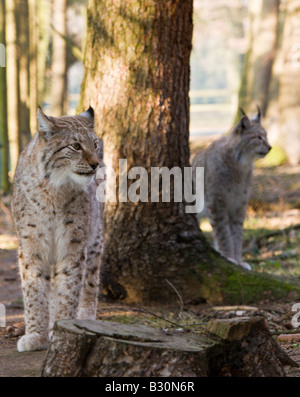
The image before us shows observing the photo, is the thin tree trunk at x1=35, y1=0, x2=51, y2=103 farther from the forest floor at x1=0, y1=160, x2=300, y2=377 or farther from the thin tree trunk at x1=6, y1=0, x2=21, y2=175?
the forest floor at x1=0, y1=160, x2=300, y2=377

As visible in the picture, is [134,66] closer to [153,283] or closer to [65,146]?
[65,146]

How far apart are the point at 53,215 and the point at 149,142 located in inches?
59.2

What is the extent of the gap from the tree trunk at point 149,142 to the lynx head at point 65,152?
4.29 ft

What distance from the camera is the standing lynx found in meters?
3.88

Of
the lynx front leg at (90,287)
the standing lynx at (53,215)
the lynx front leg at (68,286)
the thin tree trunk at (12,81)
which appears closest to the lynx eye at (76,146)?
the standing lynx at (53,215)

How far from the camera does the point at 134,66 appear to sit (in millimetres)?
5156

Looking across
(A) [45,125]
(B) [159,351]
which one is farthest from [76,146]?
(B) [159,351]

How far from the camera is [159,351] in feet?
8.91

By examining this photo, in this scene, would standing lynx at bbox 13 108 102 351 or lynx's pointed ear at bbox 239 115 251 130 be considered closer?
standing lynx at bbox 13 108 102 351

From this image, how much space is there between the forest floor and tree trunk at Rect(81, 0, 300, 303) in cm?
22

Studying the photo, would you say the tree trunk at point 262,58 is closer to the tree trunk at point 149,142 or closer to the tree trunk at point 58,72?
the tree trunk at point 58,72

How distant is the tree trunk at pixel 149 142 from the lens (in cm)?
514

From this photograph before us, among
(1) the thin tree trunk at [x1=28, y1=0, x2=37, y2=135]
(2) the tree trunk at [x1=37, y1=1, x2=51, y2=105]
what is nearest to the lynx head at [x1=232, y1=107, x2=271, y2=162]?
(1) the thin tree trunk at [x1=28, y1=0, x2=37, y2=135]

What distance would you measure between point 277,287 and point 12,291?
9.13ft
